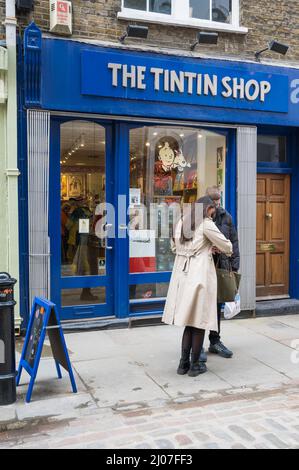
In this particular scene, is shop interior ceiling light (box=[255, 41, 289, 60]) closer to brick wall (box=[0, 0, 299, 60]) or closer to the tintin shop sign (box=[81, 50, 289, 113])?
brick wall (box=[0, 0, 299, 60])

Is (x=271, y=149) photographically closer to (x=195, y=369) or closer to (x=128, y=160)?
(x=128, y=160)

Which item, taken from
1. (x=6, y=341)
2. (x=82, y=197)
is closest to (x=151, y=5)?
(x=82, y=197)

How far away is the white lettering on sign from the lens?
7008 mm

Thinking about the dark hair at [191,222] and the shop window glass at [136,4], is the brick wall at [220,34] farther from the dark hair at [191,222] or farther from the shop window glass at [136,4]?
the dark hair at [191,222]

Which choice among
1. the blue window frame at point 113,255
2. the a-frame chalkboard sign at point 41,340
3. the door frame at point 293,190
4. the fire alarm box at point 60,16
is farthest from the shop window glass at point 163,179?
the a-frame chalkboard sign at point 41,340

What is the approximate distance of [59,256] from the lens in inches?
278

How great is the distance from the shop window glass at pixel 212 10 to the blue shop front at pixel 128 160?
81 centimetres

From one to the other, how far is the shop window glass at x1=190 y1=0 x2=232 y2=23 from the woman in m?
3.95

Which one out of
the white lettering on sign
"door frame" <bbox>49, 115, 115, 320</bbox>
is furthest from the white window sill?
"door frame" <bbox>49, 115, 115, 320</bbox>

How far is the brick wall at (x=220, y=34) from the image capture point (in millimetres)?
6898

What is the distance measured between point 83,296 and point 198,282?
2.65m

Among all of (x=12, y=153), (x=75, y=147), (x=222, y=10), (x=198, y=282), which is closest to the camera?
(x=198, y=282)

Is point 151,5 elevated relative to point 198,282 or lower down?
elevated

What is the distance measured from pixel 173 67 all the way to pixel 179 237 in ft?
10.5
